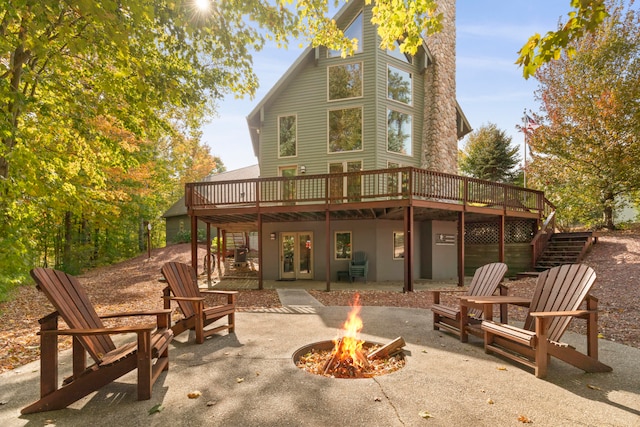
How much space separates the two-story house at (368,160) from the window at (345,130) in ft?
0.13

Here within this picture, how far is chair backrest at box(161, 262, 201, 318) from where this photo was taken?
16.0ft

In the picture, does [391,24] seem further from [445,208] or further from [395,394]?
[445,208]

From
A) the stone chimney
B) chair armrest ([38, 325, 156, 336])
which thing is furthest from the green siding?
chair armrest ([38, 325, 156, 336])

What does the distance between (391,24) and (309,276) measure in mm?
10609

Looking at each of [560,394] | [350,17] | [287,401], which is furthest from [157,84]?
[350,17]

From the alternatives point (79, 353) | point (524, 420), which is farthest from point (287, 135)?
point (524, 420)

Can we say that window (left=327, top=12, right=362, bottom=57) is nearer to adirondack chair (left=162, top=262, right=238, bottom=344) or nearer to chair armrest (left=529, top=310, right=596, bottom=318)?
adirondack chair (left=162, top=262, right=238, bottom=344)

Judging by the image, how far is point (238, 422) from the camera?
272 cm

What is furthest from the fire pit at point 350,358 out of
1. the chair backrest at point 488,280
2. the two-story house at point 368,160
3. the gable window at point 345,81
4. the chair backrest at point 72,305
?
the gable window at point 345,81

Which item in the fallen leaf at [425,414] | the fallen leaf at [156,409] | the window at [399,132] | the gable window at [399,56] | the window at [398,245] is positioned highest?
the gable window at [399,56]

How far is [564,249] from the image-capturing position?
12.8 m

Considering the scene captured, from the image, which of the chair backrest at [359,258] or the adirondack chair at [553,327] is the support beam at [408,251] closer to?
the chair backrest at [359,258]

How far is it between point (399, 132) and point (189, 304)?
1150cm

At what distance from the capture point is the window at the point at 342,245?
43.8 ft
